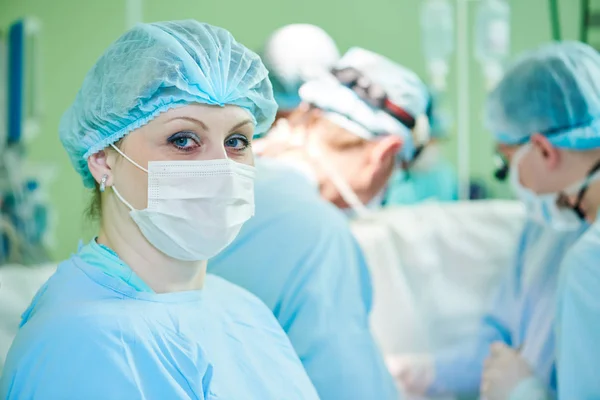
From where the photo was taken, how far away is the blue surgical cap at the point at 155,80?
37.6 inches

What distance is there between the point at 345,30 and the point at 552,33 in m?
1.11

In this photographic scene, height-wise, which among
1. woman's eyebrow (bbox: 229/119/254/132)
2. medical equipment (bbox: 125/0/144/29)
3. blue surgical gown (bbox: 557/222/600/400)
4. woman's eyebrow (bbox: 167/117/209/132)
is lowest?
blue surgical gown (bbox: 557/222/600/400)

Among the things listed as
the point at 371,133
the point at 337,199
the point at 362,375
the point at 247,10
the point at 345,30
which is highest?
the point at 247,10

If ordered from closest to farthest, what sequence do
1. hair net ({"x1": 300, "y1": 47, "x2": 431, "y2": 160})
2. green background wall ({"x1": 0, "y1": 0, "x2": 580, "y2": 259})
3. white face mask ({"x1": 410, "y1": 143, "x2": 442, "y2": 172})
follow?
green background wall ({"x1": 0, "y1": 0, "x2": 580, "y2": 259})
hair net ({"x1": 300, "y1": 47, "x2": 431, "y2": 160})
white face mask ({"x1": 410, "y1": 143, "x2": 442, "y2": 172})

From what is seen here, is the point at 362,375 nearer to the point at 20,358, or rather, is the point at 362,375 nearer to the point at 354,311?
the point at 354,311

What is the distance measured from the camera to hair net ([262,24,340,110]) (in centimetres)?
156

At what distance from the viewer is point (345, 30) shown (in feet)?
6.93

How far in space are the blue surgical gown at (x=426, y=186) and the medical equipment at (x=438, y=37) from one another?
349 mm

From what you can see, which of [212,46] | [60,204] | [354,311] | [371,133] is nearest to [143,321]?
[212,46]

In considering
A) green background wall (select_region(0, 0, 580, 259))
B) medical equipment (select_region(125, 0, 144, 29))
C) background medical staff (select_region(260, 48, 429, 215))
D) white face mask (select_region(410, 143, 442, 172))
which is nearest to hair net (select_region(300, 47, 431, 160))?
background medical staff (select_region(260, 48, 429, 215))

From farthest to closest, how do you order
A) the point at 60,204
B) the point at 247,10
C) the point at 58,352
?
the point at 60,204 < the point at 247,10 < the point at 58,352

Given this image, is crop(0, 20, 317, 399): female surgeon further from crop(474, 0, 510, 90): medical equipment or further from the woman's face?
crop(474, 0, 510, 90): medical equipment

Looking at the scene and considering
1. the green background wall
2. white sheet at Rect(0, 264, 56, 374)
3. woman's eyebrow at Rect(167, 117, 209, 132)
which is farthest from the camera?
the green background wall

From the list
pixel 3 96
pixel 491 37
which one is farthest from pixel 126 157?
pixel 491 37
